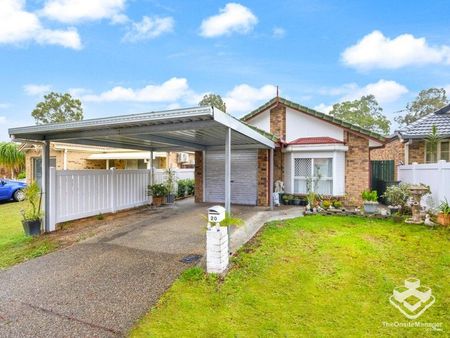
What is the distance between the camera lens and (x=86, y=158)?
834 inches

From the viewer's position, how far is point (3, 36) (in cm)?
1268

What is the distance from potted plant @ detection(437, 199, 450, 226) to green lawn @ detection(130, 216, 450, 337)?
795mm

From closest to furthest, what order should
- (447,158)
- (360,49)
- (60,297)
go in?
(60,297)
(447,158)
(360,49)

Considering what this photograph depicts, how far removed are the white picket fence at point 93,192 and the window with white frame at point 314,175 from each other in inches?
303

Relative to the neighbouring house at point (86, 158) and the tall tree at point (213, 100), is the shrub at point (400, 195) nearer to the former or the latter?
the neighbouring house at point (86, 158)

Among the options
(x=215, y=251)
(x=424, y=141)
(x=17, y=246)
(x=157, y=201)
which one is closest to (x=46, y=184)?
(x=17, y=246)

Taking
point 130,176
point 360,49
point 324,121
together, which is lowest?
point 130,176

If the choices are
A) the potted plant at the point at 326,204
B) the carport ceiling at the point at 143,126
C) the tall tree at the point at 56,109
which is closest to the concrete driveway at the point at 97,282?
the carport ceiling at the point at 143,126

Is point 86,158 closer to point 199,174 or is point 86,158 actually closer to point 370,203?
point 199,174

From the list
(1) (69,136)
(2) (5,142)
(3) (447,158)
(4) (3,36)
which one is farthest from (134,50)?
(2) (5,142)

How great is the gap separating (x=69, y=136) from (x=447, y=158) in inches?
613

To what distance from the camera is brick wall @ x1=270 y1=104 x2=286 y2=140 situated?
13.3 meters

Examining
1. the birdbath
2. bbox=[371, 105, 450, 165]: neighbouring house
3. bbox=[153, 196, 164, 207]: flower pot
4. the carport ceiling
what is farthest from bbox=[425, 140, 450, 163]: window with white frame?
bbox=[153, 196, 164, 207]: flower pot

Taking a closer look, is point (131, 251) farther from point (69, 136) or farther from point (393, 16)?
point (393, 16)
